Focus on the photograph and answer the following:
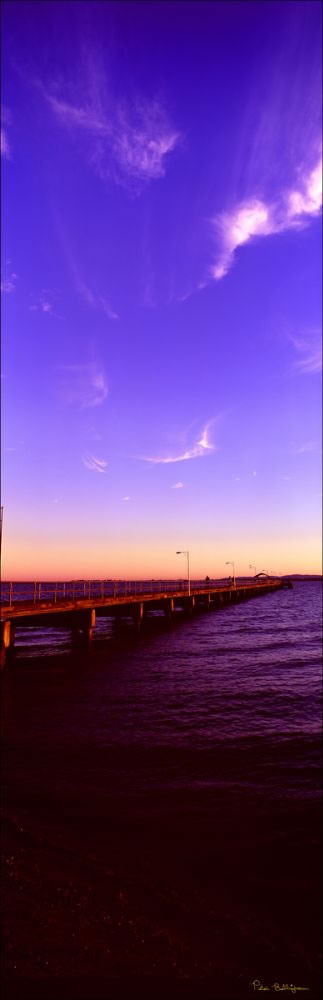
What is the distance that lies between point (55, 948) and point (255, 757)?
713 centimetres

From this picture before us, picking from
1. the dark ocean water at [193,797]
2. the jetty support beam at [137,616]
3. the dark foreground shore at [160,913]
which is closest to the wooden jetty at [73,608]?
the jetty support beam at [137,616]

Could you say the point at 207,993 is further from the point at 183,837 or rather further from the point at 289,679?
the point at 289,679

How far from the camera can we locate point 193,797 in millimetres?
8281

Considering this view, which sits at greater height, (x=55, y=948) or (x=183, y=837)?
(x=55, y=948)

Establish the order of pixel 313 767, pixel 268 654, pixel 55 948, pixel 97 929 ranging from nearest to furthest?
1. pixel 55 948
2. pixel 97 929
3. pixel 313 767
4. pixel 268 654

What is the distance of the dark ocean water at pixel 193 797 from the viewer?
4.96 meters

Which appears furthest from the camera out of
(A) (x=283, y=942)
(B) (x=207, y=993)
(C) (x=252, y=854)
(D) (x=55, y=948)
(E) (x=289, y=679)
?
(E) (x=289, y=679)

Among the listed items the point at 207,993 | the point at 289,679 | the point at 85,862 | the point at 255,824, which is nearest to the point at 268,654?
the point at 289,679

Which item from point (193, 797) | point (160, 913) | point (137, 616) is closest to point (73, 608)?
point (137, 616)

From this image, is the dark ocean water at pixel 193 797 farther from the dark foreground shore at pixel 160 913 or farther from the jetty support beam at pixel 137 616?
the jetty support beam at pixel 137 616

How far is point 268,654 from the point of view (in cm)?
2553

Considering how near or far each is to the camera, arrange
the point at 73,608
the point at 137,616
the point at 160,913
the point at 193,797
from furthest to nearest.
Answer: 1. the point at 137,616
2. the point at 73,608
3. the point at 193,797
4. the point at 160,913

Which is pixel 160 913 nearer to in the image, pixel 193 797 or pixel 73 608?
pixel 193 797

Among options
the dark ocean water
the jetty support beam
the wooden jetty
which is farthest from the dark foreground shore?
the jetty support beam
